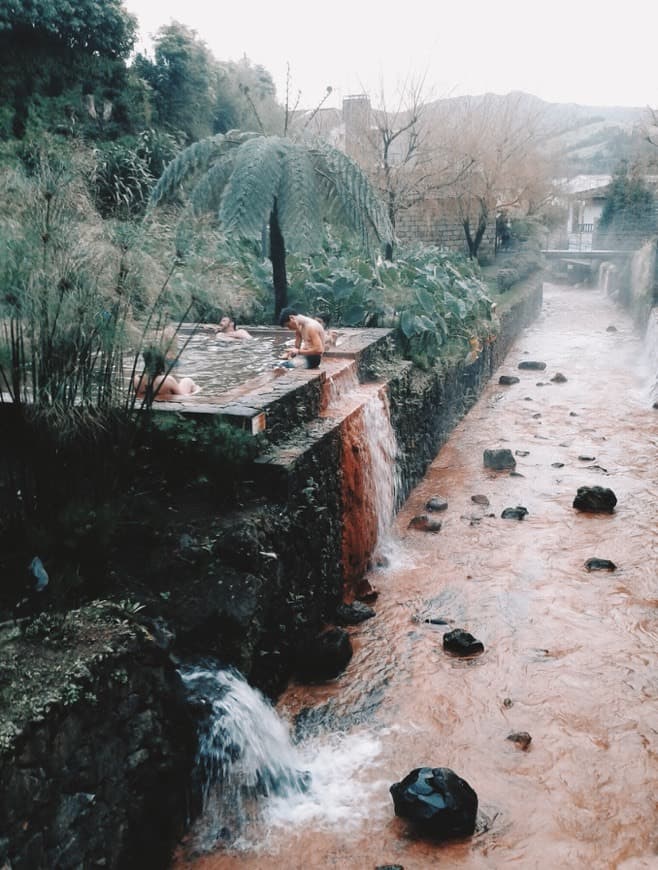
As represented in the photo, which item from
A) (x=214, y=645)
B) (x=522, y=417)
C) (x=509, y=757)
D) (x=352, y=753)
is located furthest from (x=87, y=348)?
(x=522, y=417)

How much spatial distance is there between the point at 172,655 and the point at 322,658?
148 cm

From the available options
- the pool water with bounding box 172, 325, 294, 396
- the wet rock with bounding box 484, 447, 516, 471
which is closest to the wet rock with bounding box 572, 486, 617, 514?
the wet rock with bounding box 484, 447, 516, 471

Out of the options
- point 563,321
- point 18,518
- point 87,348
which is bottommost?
point 563,321

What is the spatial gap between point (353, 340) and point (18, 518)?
618 cm

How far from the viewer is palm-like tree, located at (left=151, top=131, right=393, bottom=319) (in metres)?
9.39

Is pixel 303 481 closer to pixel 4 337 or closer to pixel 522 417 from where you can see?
pixel 4 337

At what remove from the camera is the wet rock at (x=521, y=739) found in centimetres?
478

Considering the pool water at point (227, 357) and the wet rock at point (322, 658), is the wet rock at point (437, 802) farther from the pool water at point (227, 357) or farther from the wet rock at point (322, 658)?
the pool water at point (227, 357)

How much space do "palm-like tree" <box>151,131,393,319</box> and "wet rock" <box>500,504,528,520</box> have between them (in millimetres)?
4326

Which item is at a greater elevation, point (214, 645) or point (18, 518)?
point (18, 518)

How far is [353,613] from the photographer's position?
6449 millimetres

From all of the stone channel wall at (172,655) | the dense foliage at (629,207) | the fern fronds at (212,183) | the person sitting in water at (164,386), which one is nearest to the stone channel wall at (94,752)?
the stone channel wall at (172,655)

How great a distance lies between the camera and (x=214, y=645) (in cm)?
463

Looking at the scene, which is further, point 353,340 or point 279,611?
point 353,340
